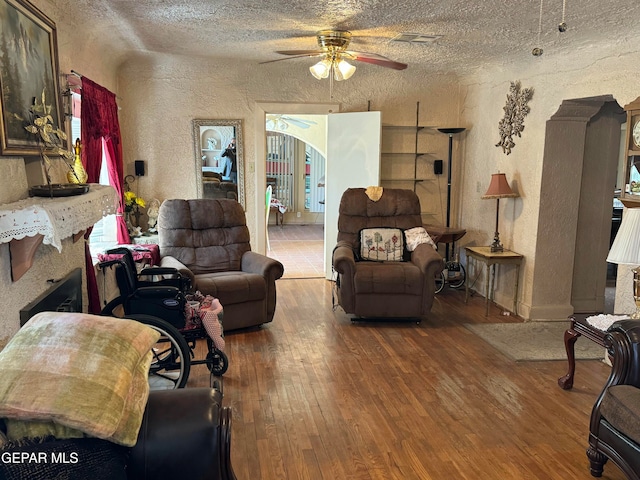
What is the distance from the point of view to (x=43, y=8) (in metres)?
2.90

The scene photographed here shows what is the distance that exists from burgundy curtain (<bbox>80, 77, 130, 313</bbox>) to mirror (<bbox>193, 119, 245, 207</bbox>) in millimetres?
891

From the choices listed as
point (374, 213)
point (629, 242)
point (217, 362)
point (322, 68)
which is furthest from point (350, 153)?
point (629, 242)

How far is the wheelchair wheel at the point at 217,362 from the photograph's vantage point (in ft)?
10.9

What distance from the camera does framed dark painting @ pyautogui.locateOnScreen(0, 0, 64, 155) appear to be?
2.26 metres

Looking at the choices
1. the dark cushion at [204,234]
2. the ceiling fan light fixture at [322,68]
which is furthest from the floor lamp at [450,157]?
the dark cushion at [204,234]

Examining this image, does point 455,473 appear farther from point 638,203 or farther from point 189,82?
point 189,82

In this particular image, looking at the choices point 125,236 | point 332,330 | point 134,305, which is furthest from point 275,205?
point 134,305

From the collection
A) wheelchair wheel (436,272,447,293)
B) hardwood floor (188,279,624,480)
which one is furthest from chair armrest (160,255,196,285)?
wheelchair wheel (436,272,447,293)

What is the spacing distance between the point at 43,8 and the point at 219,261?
7.40 feet

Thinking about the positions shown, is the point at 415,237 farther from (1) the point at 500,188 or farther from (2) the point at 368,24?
(2) the point at 368,24

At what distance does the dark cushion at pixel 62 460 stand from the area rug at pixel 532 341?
9.85 ft

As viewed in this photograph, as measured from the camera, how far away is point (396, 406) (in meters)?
3.00

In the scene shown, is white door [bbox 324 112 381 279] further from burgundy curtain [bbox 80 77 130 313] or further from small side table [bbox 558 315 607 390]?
small side table [bbox 558 315 607 390]

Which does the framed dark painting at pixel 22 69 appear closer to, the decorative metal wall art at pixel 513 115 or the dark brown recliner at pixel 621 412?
the dark brown recliner at pixel 621 412
